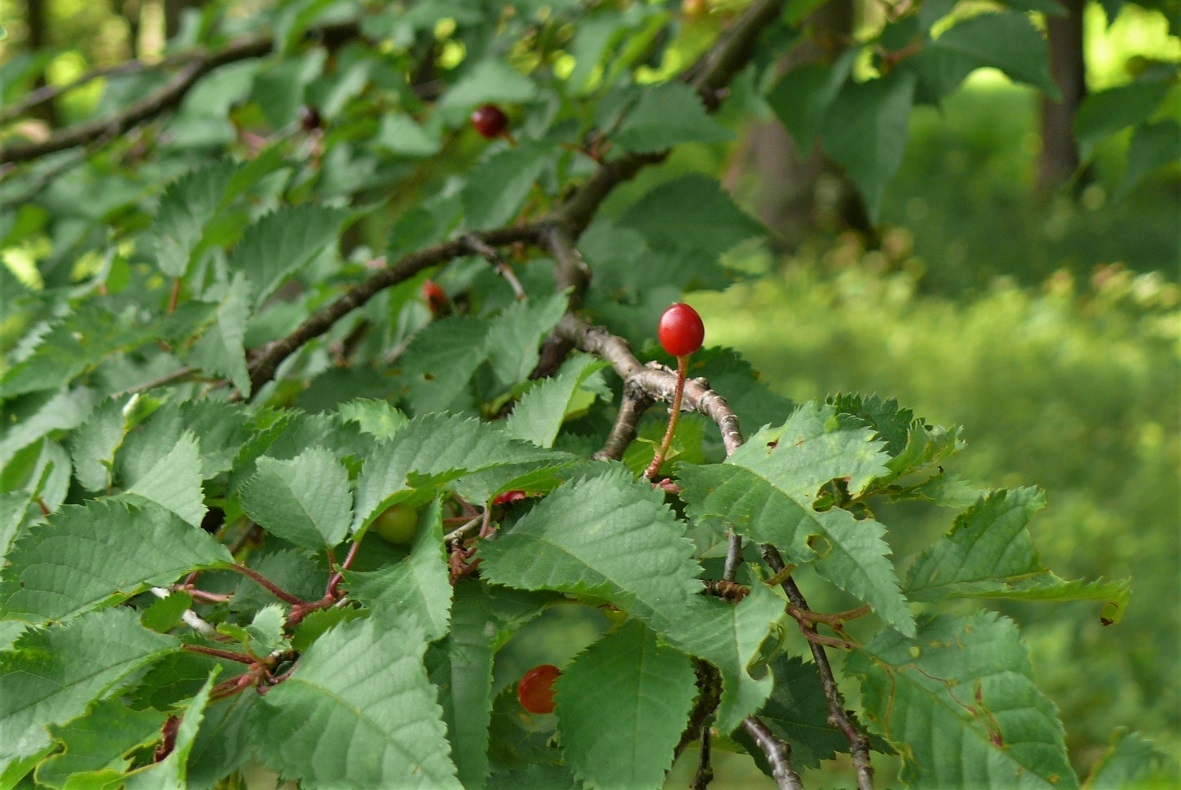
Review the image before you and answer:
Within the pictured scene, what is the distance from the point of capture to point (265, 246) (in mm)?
1104

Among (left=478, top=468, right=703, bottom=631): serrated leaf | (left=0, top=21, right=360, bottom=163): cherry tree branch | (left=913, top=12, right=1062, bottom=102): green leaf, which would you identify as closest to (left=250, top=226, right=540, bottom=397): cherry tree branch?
(left=478, top=468, right=703, bottom=631): serrated leaf

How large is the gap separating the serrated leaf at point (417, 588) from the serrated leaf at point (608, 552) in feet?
0.09

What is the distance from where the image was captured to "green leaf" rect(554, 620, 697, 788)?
1.79ft

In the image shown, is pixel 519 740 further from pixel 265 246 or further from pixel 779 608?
pixel 265 246

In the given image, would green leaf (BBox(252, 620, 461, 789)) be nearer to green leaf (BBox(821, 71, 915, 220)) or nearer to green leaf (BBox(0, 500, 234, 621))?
green leaf (BBox(0, 500, 234, 621))

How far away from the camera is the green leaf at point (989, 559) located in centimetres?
58

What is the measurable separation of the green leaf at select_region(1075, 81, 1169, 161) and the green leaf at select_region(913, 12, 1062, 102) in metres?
0.10

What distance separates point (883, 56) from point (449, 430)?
1.11 meters

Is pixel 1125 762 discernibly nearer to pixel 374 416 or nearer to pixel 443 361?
pixel 374 416

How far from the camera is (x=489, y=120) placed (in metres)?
1.48

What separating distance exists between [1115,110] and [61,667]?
1.48 metres

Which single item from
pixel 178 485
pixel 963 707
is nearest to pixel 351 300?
pixel 178 485

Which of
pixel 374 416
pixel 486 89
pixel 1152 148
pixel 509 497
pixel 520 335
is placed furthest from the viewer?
pixel 486 89

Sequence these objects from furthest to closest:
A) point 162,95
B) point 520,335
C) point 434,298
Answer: point 162,95, point 434,298, point 520,335
